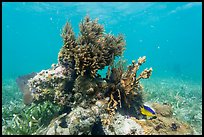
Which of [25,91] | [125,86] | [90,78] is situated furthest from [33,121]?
[125,86]

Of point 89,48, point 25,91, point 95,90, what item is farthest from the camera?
point 25,91

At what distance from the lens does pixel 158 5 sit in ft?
125

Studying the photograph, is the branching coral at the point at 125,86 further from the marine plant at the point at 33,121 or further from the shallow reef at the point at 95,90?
the marine plant at the point at 33,121

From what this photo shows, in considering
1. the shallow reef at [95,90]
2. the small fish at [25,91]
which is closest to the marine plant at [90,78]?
the shallow reef at [95,90]

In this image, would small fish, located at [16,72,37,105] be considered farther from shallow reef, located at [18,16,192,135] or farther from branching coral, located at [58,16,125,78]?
branching coral, located at [58,16,125,78]

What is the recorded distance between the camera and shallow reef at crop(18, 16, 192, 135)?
17.9 feet

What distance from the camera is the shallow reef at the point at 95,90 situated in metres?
5.45

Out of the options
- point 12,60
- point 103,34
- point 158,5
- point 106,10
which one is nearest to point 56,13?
point 106,10

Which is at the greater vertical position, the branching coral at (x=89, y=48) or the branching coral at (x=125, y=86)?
the branching coral at (x=89, y=48)

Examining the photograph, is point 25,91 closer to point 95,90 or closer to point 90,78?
point 90,78

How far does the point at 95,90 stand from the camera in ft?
19.5

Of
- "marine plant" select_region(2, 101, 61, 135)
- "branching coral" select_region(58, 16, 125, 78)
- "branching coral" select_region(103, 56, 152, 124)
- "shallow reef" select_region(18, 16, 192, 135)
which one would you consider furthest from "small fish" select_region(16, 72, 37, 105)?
"branching coral" select_region(103, 56, 152, 124)

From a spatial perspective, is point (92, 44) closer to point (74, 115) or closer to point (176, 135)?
point (74, 115)

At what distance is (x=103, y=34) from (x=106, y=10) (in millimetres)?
35086
